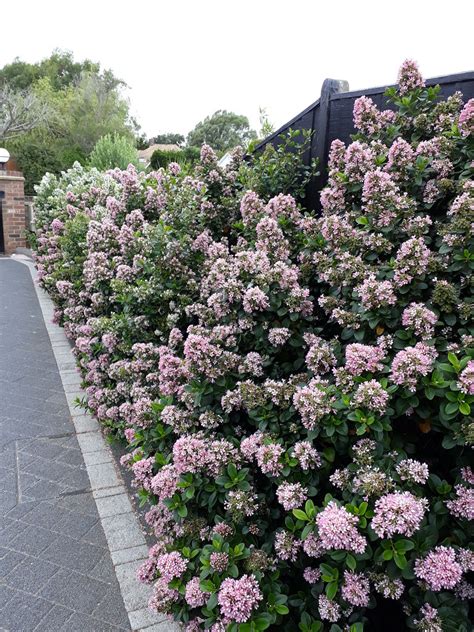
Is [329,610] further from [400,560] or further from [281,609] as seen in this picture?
[400,560]

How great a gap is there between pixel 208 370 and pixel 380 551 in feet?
2.82

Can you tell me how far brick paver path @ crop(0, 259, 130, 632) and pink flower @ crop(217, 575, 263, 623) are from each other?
92 cm

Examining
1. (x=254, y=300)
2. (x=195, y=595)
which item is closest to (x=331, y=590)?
(x=195, y=595)

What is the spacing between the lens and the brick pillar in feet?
43.2

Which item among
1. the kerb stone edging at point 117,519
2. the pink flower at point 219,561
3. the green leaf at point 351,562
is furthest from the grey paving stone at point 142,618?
the green leaf at point 351,562

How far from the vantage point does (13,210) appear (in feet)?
44.2

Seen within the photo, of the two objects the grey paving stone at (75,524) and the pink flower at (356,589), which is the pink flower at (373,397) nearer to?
the pink flower at (356,589)

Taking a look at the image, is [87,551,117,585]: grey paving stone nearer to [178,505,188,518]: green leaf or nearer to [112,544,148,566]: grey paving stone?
[112,544,148,566]: grey paving stone

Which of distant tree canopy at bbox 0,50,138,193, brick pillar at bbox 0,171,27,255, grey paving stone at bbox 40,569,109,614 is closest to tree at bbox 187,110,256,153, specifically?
distant tree canopy at bbox 0,50,138,193

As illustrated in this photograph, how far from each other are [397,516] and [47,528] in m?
2.13

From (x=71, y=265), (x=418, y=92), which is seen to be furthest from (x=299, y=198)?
(x=71, y=265)

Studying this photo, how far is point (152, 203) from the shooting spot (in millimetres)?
3721

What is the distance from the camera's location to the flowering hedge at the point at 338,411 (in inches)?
53.6

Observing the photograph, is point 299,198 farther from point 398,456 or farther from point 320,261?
point 398,456
